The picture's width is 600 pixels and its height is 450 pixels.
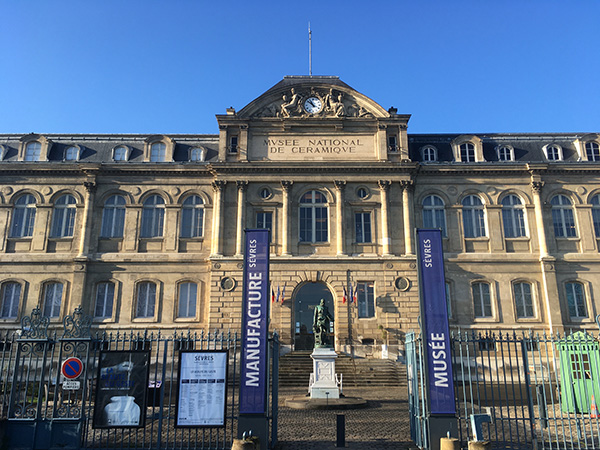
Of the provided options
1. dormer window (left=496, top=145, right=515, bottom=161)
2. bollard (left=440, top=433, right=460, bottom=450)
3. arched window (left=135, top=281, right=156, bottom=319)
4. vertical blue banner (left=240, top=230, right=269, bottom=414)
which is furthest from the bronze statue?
dormer window (left=496, top=145, right=515, bottom=161)

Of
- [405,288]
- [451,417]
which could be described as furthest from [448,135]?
[451,417]

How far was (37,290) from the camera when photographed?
29.0 meters

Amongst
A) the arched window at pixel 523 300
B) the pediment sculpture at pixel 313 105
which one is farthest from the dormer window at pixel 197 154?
the arched window at pixel 523 300

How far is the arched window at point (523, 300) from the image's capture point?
95.0ft

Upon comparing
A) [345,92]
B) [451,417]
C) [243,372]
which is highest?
[345,92]

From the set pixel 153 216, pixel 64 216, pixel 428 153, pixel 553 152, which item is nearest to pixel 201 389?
pixel 153 216

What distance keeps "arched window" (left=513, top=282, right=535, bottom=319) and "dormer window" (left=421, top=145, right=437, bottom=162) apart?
9460 millimetres

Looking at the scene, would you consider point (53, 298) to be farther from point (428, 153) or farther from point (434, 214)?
point (428, 153)

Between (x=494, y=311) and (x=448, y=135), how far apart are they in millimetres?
11965

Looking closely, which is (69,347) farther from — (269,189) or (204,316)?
(269,189)

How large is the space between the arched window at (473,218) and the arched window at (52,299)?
25.0 meters

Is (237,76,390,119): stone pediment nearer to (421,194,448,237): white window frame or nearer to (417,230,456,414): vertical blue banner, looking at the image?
(421,194,448,237): white window frame

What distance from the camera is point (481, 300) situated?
29.2 m

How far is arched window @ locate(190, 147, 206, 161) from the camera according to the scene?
1261 inches
